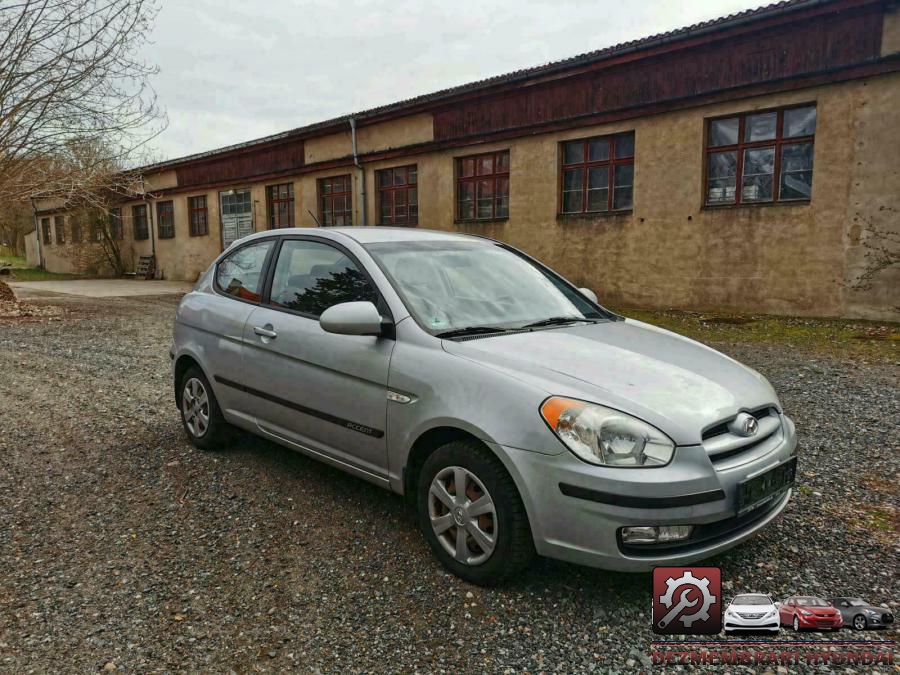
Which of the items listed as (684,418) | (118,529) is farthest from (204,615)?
(684,418)

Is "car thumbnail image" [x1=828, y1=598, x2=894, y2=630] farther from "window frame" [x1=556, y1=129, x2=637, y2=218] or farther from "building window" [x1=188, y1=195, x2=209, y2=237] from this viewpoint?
"building window" [x1=188, y1=195, x2=209, y2=237]

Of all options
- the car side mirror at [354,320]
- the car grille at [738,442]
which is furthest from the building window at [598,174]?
the car side mirror at [354,320]

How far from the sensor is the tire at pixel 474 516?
272cm

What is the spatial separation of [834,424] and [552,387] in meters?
3.83

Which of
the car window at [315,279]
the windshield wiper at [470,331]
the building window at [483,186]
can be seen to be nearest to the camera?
the windshield wiper at [470,331]

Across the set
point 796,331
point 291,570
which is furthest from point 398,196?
point 291,570

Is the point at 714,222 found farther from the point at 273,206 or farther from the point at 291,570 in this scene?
the point at 273,206

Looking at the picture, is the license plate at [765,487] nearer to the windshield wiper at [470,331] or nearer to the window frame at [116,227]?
the windshield wiper at [470,331]

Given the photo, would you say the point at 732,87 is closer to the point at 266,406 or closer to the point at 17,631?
the point at 266,406

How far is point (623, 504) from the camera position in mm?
2510

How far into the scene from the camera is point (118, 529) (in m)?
3.54

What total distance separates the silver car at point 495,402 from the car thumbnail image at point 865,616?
1.47 ft

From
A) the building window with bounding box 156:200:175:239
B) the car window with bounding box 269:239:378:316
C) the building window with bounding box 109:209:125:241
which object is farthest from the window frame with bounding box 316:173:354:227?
the car window with bounding box 269:239:378:316

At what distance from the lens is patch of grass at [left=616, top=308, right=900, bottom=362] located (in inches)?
351
